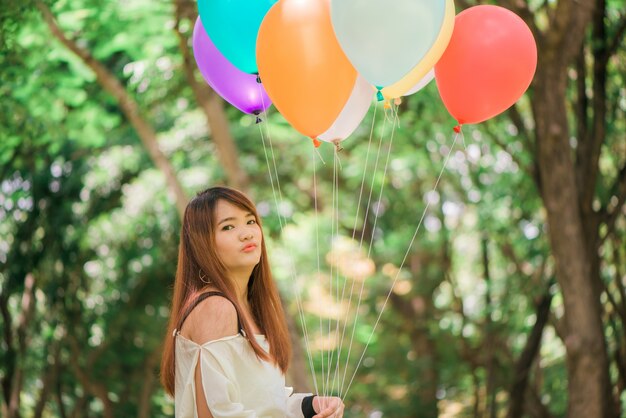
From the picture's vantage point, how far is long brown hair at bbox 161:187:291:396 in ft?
9.15

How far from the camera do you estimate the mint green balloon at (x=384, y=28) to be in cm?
332

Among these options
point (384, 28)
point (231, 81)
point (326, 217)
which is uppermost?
point (384, 28)

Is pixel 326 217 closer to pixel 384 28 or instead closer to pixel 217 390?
pixel 384 28

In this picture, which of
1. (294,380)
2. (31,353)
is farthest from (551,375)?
(31,353)

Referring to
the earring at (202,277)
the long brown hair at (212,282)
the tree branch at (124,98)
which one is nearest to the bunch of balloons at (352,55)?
the long brown hair at (212,282)

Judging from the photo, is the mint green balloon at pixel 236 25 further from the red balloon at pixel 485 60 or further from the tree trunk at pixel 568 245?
the tree trunk at pixel 568 245

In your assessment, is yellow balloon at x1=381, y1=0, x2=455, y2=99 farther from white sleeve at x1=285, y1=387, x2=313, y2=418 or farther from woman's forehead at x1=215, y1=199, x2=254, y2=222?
white sleeve at x1=285, y1=387, x2=313, y2=418

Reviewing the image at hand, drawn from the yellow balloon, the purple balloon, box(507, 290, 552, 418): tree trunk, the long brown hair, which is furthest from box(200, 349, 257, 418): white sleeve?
box(507, 290, 552, 418): tree trunk

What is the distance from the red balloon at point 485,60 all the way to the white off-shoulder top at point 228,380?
1549 millimetres

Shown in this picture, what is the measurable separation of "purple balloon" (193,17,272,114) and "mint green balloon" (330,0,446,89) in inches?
28.1

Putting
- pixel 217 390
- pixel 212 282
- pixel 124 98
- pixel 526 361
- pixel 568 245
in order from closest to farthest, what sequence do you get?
pixel 217 390 < pixel 212 282 < pixel 568 245 < pixel 124 98 < pixel 526 361

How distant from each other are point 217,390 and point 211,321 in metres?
0.20

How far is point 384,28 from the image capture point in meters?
3.36

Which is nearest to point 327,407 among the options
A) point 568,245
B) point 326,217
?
point 568,245
